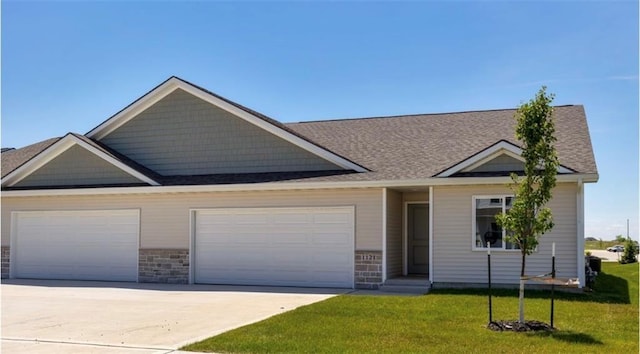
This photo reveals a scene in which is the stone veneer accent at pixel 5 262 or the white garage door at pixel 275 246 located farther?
the stone veneer accent at pixel 5 262

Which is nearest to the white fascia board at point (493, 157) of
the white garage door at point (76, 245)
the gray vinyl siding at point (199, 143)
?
the gray vinyl siding at point (199, 143)

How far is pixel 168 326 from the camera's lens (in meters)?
10.2

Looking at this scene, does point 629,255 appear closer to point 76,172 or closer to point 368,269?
point 368,269

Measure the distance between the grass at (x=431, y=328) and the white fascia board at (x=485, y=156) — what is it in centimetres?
323

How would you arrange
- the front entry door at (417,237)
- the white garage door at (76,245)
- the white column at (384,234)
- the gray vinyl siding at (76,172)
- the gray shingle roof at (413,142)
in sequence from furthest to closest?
the gray vinyl siding at (76,172) → the white garage door at (76,245) → the front entry door at (417,237) → the gray shingle roof at (413,142) → the white column at (384,234)

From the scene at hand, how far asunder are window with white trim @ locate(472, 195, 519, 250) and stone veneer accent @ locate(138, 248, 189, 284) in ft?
26.2

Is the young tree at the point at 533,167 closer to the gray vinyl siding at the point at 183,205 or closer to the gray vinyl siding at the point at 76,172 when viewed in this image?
the gray vinyl siding at the point at 183,205

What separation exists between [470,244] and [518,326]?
5.80 metres

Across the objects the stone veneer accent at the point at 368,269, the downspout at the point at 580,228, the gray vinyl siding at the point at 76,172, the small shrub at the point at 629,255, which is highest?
the gray vinyl siding at the point at 76,172

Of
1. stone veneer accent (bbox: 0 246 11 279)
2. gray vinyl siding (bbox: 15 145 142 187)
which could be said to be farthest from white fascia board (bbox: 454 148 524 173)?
stone veneer accent (bbox: 0 246 11 279)

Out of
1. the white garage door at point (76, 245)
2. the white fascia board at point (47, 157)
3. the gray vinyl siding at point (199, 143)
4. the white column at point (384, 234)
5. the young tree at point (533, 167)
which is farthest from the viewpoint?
the white fascia board at point (47, 157)

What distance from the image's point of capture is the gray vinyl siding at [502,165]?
611 inches

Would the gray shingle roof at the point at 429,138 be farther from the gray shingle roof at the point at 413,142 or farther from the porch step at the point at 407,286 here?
the porch step at the point at 407,286

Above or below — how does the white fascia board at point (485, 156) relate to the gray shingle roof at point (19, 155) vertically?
below
